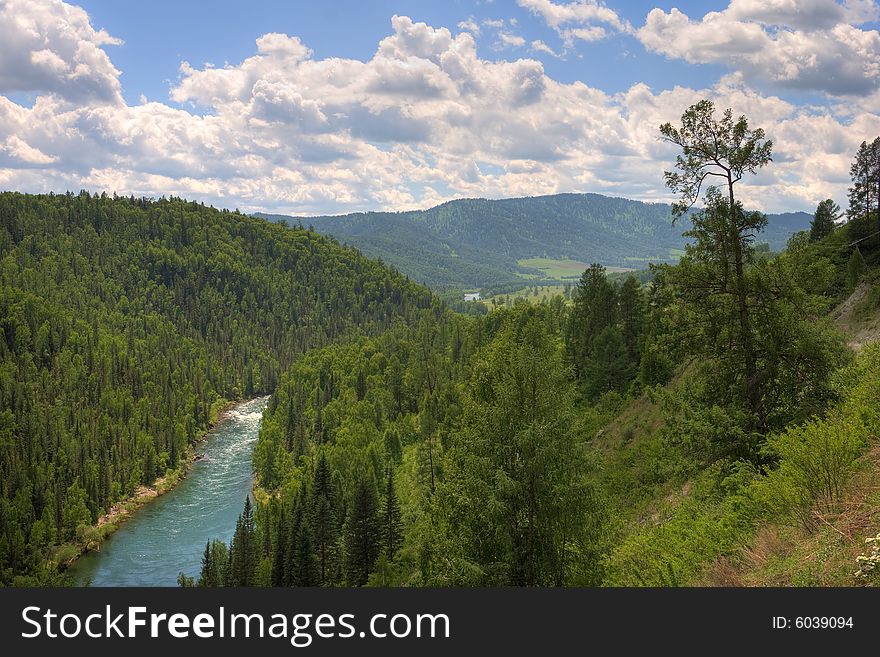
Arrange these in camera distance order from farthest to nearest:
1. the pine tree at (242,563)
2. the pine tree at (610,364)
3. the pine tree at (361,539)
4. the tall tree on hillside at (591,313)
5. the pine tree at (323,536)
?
the tall tree on hillside at (591,313) → the pine tree at (323,536) → the pine tree at (242,563) → the pine tree at (610,364) → the pine tree at (361,539)

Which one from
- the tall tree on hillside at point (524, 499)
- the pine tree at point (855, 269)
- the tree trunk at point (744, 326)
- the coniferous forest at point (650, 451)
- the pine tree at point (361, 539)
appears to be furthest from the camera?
the pine tree at point (361, 539)

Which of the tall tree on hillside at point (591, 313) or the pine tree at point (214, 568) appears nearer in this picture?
the pine tree at point (214, 568)

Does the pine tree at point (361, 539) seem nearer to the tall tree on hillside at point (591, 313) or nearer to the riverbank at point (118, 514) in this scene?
the tall tree on hillside at point (591, 313)

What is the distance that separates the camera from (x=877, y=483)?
14328 millimetres

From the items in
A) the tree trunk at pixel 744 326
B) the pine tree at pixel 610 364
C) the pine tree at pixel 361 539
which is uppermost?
the tree trunk at pixel 744 326

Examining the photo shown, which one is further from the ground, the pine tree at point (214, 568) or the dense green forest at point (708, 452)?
the dense green forest at point (708, 452)

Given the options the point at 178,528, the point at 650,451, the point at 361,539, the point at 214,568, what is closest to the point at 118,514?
the point at 178,528

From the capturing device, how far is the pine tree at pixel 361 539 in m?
59.6

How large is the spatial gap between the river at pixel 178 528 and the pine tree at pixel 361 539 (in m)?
27.4

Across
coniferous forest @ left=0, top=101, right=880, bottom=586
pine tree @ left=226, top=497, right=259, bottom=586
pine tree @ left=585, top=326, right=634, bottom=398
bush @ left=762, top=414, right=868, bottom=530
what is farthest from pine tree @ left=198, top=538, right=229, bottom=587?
bush @ left=762, top=414, right=868, bottom=530

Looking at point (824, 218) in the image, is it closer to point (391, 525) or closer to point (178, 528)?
point (391, 525)

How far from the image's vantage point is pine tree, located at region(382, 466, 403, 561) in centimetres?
6184

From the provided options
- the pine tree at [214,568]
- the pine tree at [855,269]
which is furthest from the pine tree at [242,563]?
the pine tree at [855,269]

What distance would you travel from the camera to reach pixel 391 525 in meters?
62.9
